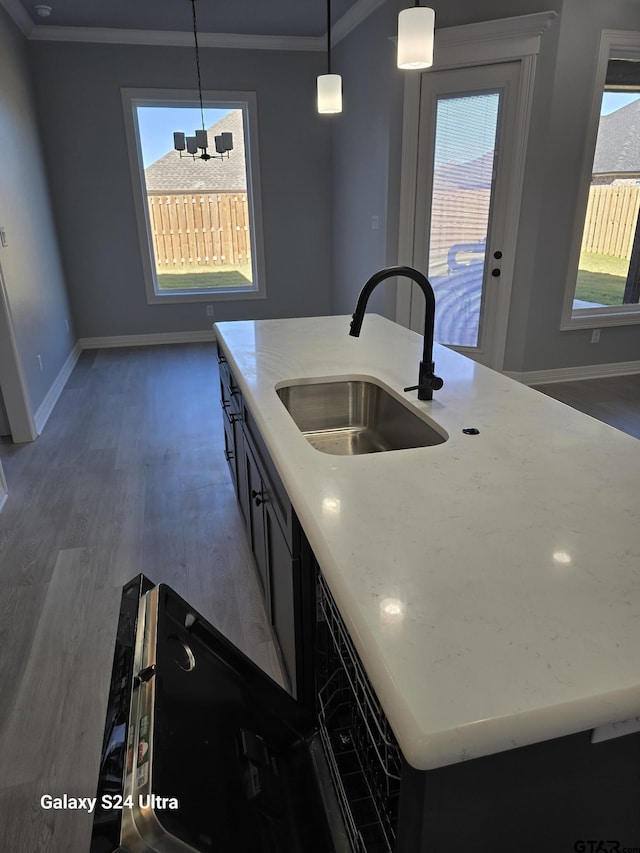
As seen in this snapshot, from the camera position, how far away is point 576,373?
482 cm

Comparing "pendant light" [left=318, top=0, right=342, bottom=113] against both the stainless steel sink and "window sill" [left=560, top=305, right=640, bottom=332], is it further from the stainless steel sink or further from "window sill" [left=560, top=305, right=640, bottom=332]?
"window sill" [left=560, top=305, right=640, bottom=332]

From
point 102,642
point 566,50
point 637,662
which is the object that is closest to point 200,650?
point 637,662

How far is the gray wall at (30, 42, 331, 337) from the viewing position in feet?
17.2

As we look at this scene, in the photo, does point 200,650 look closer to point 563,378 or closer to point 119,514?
point 119,514

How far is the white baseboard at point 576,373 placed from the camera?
15.3ft

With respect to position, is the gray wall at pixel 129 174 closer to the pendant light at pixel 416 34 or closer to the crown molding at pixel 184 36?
the crown molding at pixel 184 36

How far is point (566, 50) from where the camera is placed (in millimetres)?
3834

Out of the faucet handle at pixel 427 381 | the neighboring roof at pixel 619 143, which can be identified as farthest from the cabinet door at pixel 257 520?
the neighboring roof at pixel 619 143

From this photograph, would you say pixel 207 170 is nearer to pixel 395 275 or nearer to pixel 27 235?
pixel 27 235

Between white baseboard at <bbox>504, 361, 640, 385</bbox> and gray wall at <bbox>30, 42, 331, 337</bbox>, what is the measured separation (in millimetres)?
2622

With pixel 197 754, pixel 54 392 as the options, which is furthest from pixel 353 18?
pixel 197 754

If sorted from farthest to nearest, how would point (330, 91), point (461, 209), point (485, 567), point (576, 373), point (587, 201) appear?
point (576, 373), point (461, 209), point (587, 201), point (330, 91), point (485, 567)

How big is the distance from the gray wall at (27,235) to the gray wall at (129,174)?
333 millimetres

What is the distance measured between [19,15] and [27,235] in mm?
1826
